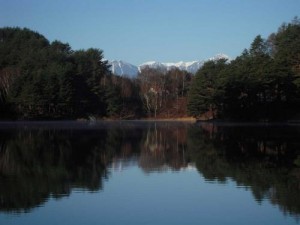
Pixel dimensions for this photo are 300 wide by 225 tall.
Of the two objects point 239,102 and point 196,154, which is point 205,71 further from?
point 196,154

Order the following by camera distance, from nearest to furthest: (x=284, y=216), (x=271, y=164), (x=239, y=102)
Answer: (x=284, y=216)
(x=271, y=164)
(x=239, y=102)

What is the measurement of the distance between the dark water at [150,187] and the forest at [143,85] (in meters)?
39.5

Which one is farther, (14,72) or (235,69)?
(14,72)

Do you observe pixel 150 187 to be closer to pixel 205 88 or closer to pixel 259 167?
pixel 259 167

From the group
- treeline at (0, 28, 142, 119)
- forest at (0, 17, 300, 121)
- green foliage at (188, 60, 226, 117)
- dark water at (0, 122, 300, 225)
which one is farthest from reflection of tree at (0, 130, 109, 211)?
treeline at (0, 28, 142, 119)

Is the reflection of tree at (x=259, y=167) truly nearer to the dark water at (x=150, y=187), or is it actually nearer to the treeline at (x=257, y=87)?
the dark water at (x=150, y=187)

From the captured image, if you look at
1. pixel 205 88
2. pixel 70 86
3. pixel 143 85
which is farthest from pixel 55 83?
pixel 143 85

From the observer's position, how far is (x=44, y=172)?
16203 millimetres

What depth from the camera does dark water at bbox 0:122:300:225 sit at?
32.9 ft

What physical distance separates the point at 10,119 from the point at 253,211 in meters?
65.8

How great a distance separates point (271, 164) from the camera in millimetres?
18188

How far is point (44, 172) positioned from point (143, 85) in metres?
79.2

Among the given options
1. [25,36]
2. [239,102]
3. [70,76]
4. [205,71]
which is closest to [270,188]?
[239,102]

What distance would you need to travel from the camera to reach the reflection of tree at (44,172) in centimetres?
1198
